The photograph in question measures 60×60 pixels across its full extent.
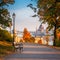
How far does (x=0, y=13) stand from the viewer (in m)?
48.9

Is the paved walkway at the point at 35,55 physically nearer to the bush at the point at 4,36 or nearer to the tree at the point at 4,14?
the tree at the point at 4,14

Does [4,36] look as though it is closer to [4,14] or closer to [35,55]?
[4,14]

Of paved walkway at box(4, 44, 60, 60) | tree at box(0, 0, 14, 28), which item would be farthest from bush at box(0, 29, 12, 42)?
paved walkway at box(4, 44, 60, 60)

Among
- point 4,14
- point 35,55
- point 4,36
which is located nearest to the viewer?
point 35,55

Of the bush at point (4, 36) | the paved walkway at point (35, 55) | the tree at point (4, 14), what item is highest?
the tree at point (4, 14)

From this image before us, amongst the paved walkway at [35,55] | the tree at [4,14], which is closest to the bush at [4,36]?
the tree at [4,14]

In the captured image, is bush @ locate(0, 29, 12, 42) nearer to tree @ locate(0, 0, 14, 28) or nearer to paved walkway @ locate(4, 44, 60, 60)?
tree @ locate(0, 0, 14, 28)

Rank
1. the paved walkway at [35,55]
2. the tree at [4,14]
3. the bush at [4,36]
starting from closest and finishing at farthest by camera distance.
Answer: the paved walkway at [35,55]
the tree at [4,14]
the bush at [4,36]

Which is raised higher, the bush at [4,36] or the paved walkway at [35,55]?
the bush at [4,36]

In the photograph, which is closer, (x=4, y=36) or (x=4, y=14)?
(x=4, y=14)

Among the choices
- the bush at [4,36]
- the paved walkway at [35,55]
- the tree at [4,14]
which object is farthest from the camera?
the bush at [4,36]

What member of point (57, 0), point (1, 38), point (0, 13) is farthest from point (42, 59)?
point (1, 38)

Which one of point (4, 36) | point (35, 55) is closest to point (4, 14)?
point (4, 36)

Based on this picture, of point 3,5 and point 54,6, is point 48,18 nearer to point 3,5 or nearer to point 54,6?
point 3,5
